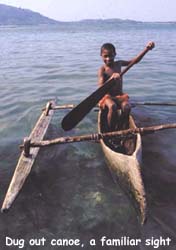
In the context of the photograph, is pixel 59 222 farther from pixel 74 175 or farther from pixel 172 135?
pixel 172 135

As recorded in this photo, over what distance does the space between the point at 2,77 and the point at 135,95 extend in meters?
7.80

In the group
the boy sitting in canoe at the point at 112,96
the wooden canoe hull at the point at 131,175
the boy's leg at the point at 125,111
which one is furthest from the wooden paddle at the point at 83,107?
the wooden canoe hull at the point at 131,175

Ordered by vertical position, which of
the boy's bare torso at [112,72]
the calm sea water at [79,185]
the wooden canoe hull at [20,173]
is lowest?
the calm sea water at [79,185]

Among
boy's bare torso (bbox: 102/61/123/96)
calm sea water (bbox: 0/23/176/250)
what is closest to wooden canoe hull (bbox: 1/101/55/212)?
calm sea water (bbox: 0/23/176/250)

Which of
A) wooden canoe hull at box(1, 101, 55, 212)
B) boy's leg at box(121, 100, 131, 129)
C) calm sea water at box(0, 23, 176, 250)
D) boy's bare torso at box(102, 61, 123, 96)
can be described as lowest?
calm sea water at box(0, 23, 176, 250)

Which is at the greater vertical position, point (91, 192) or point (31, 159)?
point (31, 159)

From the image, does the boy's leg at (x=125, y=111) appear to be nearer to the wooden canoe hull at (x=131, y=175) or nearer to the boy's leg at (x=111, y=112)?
the boy's leg at (x=111, y=112)

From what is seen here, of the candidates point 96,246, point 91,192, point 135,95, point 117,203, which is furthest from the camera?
point 135,95

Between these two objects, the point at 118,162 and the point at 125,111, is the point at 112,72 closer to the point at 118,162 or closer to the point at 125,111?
the point at 125,111

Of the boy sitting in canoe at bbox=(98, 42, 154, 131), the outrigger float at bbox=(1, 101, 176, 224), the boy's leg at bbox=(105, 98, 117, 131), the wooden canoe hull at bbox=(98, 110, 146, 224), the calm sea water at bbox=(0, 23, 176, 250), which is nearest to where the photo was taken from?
the wooden canoe hull at bbox=(98, 110, 146, 224)

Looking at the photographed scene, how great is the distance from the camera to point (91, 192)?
6.15 metres

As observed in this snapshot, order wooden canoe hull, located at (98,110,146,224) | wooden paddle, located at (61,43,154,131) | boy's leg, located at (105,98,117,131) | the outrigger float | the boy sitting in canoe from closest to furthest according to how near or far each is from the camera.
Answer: wooden canoe hull, located at (98,110,146,224) → the outrigger float → wooden paddle, located at (61,43,154,131) → boy's leg, located at (105,98,117,131) → the boy sitting in canoe

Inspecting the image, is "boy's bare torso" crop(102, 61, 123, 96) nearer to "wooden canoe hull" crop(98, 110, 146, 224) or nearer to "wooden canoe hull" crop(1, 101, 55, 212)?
"wooden canoe hull" crop(1, 101, 55, 212)

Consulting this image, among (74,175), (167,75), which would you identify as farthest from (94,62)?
(74,175)
